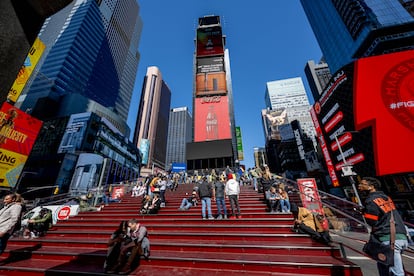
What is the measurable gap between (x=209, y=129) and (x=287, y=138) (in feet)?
→ 183

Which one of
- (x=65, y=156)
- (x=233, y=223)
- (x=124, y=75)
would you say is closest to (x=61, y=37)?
(x=124, y=75)

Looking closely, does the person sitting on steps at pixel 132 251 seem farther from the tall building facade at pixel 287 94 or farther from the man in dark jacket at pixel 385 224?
the tall building facade at pixel 287 94

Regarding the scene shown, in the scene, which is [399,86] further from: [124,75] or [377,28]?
[124,75]

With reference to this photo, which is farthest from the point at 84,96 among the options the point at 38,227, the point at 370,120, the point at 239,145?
the point at 370,120

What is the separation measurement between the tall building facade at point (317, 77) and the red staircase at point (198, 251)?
8912cm

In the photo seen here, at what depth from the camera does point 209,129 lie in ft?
90.4

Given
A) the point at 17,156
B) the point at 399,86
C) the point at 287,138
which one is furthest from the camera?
the point at 287,138

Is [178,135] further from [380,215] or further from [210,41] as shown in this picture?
[380,215]

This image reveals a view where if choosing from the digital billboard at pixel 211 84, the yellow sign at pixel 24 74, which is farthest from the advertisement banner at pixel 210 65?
the yellow sign at pixel 24 74

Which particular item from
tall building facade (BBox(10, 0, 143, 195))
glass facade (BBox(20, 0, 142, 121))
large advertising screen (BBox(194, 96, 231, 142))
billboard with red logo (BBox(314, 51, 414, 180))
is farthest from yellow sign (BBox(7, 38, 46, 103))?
glass facade (BBox(20, 0, 142, 121))

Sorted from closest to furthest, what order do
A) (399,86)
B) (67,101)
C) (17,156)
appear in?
(17,156), (399,86), (67,101)

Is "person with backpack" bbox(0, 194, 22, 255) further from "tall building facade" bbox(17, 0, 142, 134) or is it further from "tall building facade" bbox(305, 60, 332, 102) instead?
"tall building facade" bbox(305, 60, 332, 102)

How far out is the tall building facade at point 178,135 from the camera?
5399 inches

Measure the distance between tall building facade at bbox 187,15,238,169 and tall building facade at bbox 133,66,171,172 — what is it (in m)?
78.2
